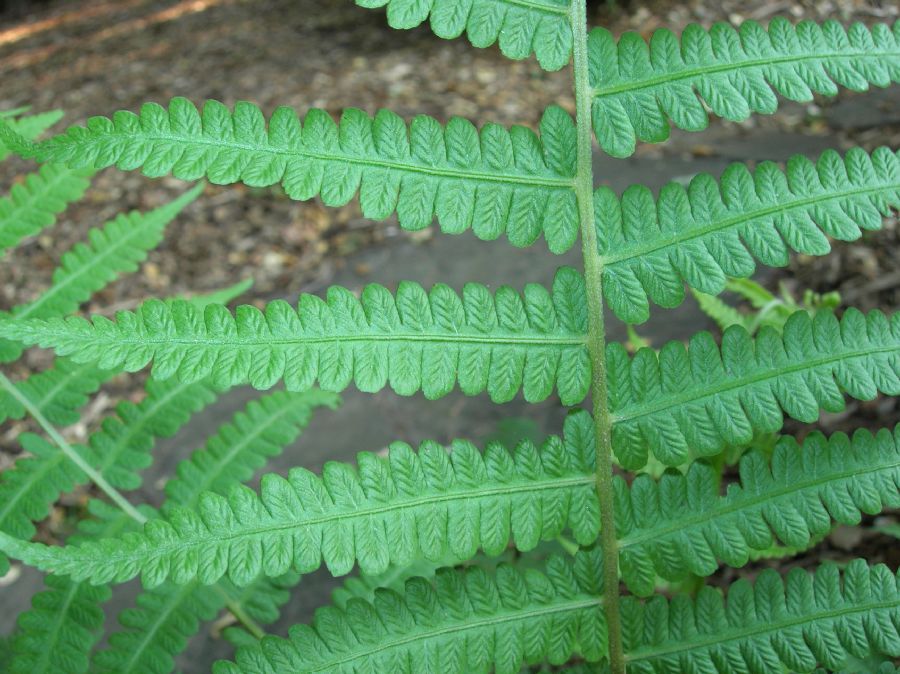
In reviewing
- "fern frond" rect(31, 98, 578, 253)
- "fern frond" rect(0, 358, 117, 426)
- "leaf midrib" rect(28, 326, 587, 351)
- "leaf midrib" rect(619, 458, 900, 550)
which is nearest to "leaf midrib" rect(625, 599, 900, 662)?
"leaf midrib" rect(619, 458, 900, 550)

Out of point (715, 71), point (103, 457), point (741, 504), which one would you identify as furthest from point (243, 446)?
point (715, 71)

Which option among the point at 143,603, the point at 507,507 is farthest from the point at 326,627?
the point at 143,603

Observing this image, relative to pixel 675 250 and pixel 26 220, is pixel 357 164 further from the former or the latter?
pixel 26 220

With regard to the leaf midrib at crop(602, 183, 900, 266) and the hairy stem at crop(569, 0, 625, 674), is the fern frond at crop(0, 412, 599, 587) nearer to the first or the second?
the hairy stem at crop(569, 0, 625, 674)

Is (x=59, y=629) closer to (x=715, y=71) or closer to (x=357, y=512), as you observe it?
(x=357, y=512)

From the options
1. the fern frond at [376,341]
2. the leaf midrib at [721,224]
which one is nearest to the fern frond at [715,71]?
the leaf midrib at [721,224]

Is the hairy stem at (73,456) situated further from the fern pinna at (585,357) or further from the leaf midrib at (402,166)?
the leaf midrib at (402,166)
